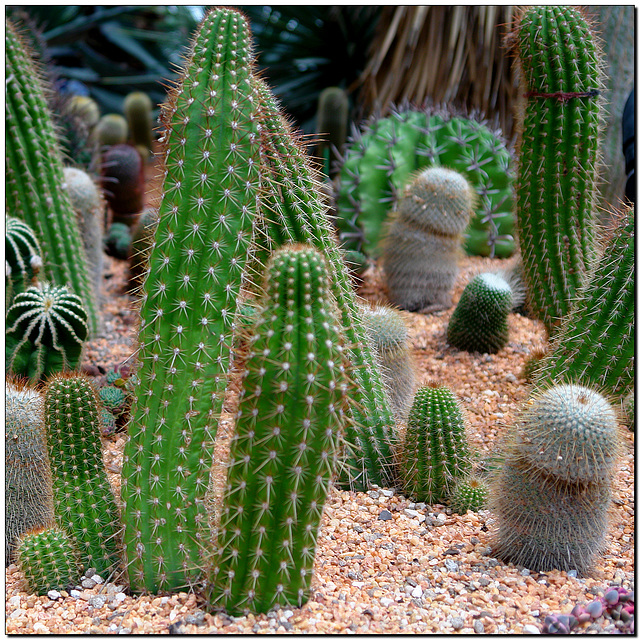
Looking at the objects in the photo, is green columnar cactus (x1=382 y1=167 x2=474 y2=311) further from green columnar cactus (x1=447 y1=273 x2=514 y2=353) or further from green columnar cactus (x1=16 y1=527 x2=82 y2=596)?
green columnar cactus (x1=16 y1=527 x2=82 y2=596)

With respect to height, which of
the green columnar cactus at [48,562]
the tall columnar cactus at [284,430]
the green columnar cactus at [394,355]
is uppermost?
the tall columnar cactus at [284,430]

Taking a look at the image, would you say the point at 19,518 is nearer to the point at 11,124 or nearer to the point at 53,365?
the point at 53,365

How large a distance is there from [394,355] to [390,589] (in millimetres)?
1414

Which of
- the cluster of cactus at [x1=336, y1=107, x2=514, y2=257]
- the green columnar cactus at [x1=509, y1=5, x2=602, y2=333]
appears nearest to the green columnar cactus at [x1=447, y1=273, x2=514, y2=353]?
the green columnar cactus at [x1=509, y1=5, x2=602, y2=333]

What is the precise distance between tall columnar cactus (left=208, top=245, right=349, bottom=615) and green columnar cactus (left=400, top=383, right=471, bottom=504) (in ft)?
3.10

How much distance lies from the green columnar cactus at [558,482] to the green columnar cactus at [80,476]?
1.37 m

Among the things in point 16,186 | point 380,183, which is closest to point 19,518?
point 16,186

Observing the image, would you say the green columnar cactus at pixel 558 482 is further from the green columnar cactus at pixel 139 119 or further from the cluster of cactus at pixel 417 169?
the green columnar cactus at pixel 139 119

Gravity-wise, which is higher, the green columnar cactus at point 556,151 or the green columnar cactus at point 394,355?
the green columnar cactus at point 556,151

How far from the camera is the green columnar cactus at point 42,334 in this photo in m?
3.53

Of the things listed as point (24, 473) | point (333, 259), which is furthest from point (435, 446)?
point (24, 473)

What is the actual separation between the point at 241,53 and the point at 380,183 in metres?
3.44

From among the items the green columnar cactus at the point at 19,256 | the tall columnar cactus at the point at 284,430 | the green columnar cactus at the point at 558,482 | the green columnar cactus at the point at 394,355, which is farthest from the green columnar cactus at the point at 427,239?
the tall columnar cactus at the point at 284,430

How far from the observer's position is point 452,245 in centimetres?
493
